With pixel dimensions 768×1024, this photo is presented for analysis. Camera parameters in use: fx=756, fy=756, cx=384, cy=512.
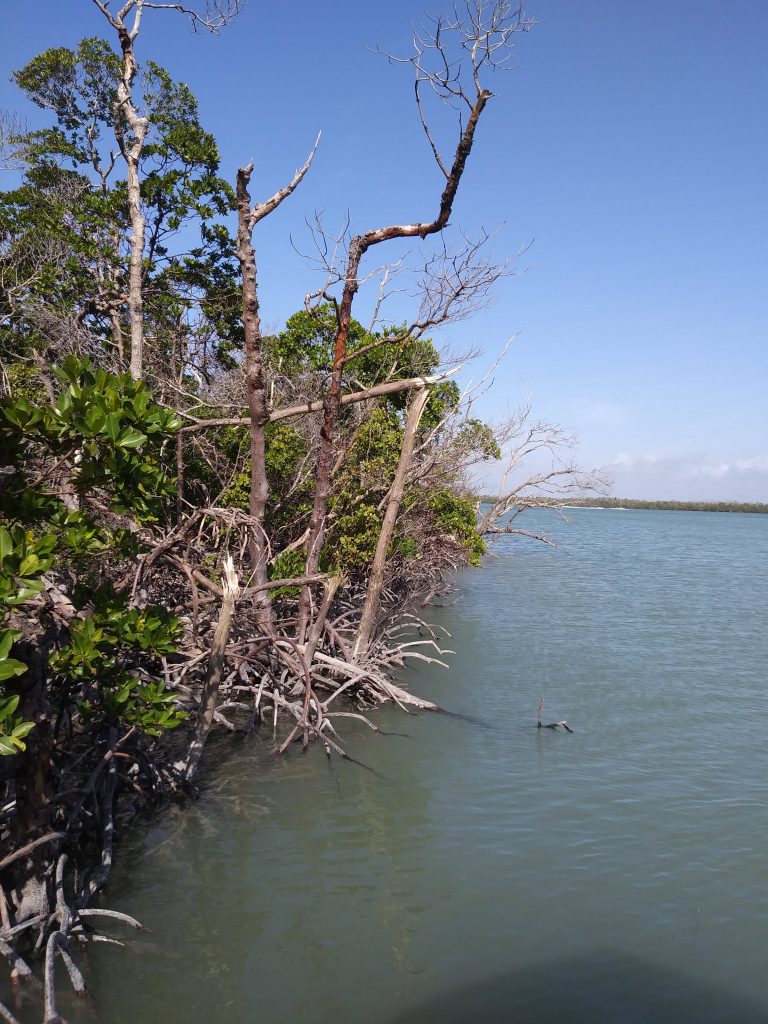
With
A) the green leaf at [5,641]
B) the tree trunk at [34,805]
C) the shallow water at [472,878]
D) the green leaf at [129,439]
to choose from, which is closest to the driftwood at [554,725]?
the shallow water at [472,878]

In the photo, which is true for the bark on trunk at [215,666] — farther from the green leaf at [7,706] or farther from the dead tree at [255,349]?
the green leaf at [7,706]

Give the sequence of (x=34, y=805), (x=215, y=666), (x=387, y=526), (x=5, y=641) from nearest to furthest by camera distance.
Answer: (x=5, y=641) < (x=34, y=805) < (x=215, y=666) < (x=387, y=526)

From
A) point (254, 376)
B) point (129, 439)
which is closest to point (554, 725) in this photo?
point (254, 376)

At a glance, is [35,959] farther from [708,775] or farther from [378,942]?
[708,775]

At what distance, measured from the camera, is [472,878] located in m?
6.46

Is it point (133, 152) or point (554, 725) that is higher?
point (133, 152)

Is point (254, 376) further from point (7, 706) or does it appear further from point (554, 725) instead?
point (7, 706)

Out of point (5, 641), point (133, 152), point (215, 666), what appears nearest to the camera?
point (5, 641)

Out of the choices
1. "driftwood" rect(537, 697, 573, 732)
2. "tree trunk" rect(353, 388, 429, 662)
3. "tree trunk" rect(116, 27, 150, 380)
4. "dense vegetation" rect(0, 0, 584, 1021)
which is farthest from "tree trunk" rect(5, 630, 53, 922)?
"tree trunk" rect(116, 27, 150, 380)

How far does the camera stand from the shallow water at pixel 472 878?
196 inches

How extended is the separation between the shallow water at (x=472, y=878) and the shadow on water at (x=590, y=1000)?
0.5 inches

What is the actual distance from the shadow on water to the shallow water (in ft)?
0.05

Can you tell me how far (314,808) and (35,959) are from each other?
3.18 m

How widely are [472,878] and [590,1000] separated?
1.57 meters
